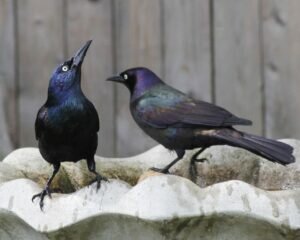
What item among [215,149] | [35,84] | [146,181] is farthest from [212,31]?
[146,181]

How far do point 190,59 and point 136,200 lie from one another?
7.90 ft

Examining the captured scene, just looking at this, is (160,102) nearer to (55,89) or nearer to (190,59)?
(55,89)

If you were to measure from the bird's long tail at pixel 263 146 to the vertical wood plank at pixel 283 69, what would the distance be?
1.70 m

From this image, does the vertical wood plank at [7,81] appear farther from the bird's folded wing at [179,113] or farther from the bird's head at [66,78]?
the bird's head at [66,78]

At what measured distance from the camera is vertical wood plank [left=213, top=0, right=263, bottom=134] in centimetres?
451

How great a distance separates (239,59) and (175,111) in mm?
1679

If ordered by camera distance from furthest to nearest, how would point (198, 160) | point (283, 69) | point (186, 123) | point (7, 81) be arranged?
point (7, 81), point (283, 69), point (198, 160), point (186, 123)

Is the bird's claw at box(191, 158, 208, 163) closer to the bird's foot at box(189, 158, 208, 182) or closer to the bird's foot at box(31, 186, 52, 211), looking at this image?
the bird's foot at box(189, 158, 208, 182)

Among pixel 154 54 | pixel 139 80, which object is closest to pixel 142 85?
pixel 139 80

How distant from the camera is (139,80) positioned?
125 inches

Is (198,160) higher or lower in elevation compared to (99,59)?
lower

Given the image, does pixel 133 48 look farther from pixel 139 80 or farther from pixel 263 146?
pixel 263 146

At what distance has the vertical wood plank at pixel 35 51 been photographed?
4688 millimetres

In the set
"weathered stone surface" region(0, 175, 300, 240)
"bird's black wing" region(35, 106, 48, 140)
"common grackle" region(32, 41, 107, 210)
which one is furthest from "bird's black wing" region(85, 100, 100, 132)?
"weathered stone surface" region(0, 175, 300, 240)
